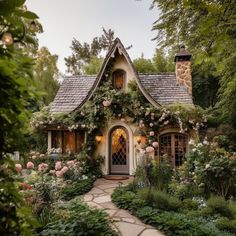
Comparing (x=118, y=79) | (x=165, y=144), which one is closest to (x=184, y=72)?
(x=118, y=79)

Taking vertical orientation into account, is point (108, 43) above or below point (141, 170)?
above

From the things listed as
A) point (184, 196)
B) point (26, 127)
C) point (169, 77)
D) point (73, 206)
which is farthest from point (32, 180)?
point (169, 77)

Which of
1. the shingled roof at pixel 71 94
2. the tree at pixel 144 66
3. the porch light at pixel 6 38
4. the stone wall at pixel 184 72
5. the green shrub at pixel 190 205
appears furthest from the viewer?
the tree at pixel 144 66

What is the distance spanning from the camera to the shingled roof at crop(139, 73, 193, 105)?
12320 mm

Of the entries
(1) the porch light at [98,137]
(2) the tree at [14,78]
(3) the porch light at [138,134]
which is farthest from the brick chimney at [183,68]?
(2) the tree at [14,78]

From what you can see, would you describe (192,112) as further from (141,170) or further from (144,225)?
(144,225)

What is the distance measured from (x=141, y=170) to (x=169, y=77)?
267 inches

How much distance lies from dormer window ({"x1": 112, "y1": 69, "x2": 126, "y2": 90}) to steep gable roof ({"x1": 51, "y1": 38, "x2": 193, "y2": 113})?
678 mm

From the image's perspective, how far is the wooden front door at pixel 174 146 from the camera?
37.9 feet

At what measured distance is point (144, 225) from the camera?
219 inches

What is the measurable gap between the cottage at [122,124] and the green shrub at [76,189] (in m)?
2.75

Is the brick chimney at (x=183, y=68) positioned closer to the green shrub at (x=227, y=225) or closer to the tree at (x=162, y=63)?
the tree at (x=162, y=63)

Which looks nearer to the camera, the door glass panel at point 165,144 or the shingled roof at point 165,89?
the door glass panel at point 165,144

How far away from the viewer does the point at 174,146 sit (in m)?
11.6
